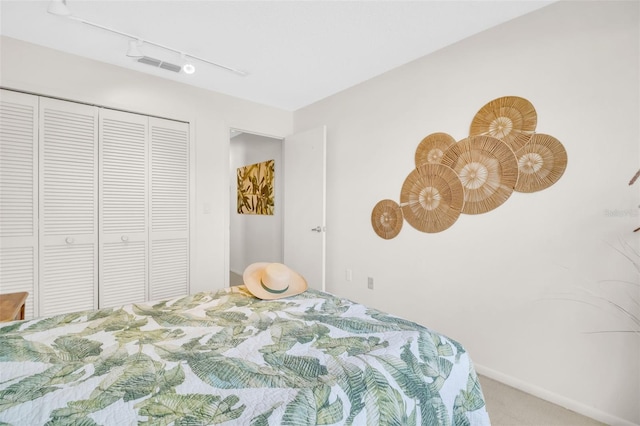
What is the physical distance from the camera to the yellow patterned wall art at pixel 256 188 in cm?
457

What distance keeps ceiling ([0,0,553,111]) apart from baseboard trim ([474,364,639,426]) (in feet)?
7.95

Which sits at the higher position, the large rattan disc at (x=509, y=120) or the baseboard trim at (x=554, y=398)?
the large rattan disc at (x=509, y=120)

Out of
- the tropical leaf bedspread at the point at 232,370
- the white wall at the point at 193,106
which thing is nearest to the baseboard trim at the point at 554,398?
the tropical leaf bedspread at the point at 232,370

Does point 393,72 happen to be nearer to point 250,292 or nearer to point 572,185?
point 572,185

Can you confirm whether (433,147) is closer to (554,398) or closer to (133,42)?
(554,398)

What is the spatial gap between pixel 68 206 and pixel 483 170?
10.6 feet

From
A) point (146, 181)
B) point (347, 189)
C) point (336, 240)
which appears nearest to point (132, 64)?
point (146, 181)

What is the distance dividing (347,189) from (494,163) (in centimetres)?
145

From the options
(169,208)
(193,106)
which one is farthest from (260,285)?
(193,106)

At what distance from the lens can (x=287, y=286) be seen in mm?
1972

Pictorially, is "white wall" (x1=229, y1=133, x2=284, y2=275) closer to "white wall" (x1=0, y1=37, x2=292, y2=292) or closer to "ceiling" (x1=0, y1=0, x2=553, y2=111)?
"white wall" (x1=0, y1=37, x2=292, y2=292)

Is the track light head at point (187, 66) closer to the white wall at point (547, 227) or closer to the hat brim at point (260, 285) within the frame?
the hat brim at point (260, 285)

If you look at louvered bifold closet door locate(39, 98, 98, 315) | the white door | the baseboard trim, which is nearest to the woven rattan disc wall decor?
the white door

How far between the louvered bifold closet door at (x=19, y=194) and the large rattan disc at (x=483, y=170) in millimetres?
3218
